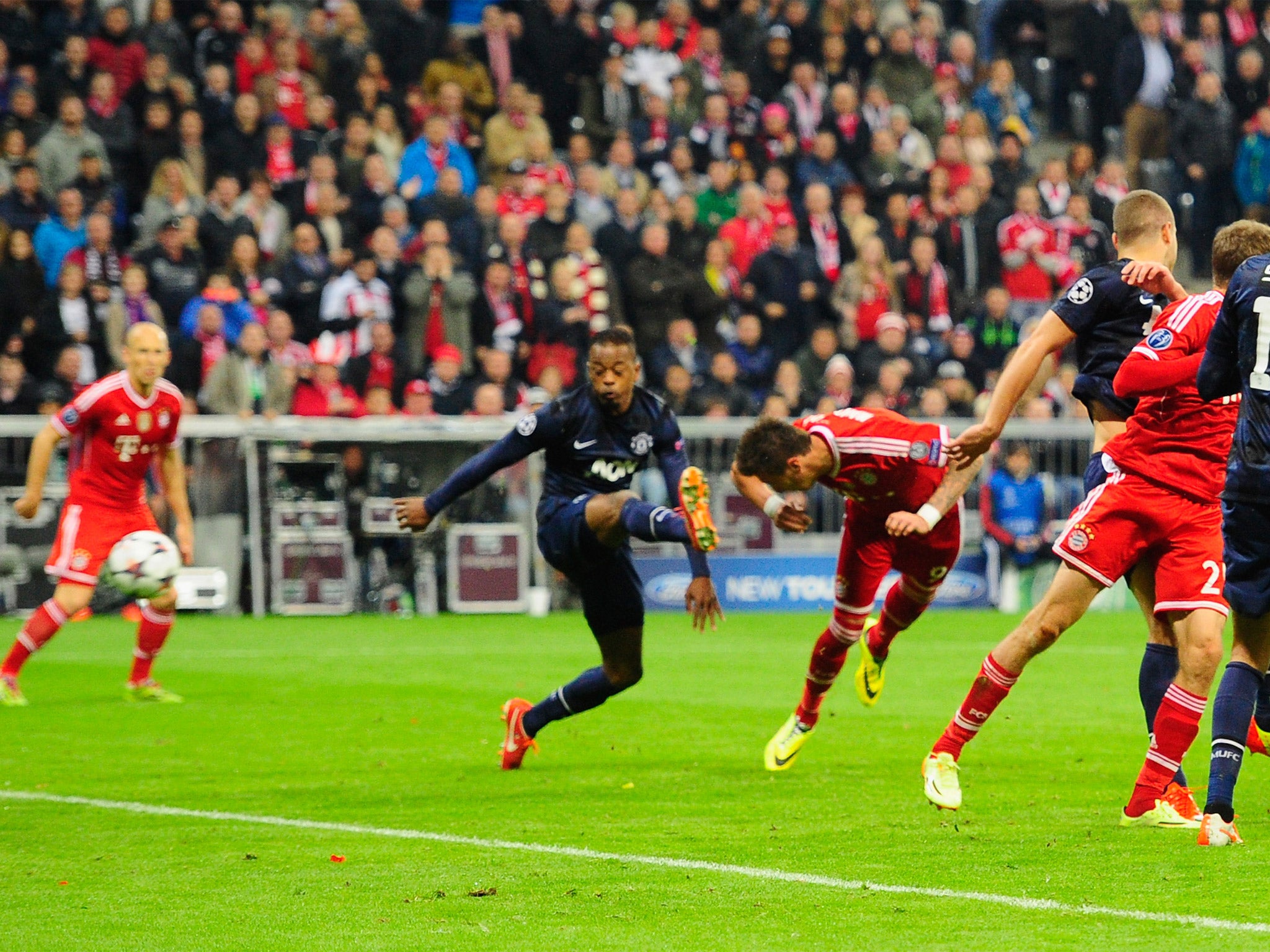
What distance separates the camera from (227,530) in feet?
63.0

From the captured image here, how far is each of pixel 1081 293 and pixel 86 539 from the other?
7.35 meters

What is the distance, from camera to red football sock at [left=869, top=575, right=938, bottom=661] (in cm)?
951

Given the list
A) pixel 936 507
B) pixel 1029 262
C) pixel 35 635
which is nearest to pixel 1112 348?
pixel 936 507

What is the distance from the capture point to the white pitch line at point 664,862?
568 cm

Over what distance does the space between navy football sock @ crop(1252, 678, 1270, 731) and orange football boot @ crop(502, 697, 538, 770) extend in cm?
351

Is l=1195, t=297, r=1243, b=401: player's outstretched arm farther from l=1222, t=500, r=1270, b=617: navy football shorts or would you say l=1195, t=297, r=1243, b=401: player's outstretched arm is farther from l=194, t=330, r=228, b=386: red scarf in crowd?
l=194, t=330, r=228, b=386: red scarf in crowd

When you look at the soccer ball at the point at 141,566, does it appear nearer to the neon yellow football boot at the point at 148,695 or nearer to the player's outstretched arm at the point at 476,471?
the neon yellow football boot at the point at 148,695

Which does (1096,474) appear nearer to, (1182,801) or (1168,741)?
(1168,741)

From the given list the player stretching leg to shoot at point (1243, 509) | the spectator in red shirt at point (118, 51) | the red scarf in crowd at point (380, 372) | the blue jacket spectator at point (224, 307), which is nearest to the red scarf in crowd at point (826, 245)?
the red scarf in crowd at point (380, 372)

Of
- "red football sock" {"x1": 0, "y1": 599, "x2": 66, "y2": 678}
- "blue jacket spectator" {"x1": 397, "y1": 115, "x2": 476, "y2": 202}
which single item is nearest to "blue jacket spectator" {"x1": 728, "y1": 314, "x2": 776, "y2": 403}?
"blue jacket spectator" {"x1": 397, "y1": 115, "x2": 476, "y2": 202}

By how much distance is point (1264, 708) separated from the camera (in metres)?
8.03

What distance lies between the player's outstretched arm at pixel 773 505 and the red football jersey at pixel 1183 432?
1.33 metres

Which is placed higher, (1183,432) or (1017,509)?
(1183,432)

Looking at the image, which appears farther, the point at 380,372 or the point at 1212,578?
the point at 380,372
